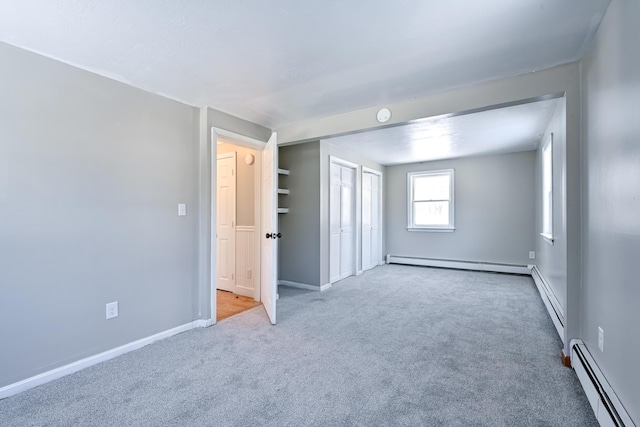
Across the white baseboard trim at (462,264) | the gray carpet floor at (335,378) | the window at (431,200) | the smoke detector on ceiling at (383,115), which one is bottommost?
the gray carpet floor at (335,378)

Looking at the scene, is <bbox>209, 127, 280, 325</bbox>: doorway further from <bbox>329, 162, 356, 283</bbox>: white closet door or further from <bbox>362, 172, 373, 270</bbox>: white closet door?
<bbox>362, 172, 373, 270</bbox>: white closet door

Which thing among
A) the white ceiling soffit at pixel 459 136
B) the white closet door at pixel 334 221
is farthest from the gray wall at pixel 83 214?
the white ceiling soffit at pixel 459 136

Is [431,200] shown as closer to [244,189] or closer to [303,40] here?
[244,189]

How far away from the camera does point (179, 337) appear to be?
2.78 meters

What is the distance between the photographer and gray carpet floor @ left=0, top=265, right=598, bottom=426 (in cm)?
167

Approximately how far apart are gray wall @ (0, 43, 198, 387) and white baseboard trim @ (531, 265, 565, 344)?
3510mm

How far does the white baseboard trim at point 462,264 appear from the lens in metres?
5.46

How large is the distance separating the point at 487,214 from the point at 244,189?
180 inches

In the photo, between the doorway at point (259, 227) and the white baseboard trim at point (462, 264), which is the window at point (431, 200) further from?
the doorway at point (259, 227)

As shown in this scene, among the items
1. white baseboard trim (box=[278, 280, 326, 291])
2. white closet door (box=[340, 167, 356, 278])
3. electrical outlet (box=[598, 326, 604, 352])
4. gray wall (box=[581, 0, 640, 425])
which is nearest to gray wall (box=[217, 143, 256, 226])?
white baseboard trim (box=[278, 280, 326, 291])

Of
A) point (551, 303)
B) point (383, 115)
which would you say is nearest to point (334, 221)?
point (383, 115)

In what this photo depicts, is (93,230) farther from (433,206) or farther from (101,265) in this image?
(433,206)

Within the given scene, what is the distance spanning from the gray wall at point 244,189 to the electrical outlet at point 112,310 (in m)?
1.92

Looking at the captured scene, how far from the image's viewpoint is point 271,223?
319cm
